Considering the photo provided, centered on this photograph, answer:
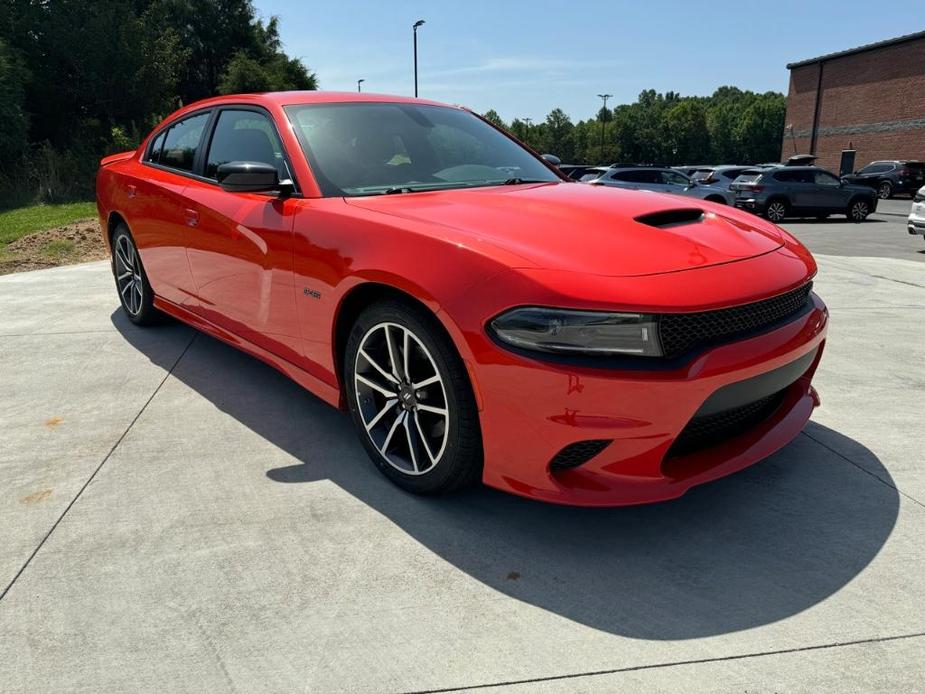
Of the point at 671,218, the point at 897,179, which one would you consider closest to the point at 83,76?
the point at 671,218

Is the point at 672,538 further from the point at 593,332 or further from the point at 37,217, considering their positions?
the point at 37,217

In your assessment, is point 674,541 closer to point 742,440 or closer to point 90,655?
point 742,440

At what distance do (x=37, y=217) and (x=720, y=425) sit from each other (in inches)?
521

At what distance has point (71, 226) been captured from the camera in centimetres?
1077

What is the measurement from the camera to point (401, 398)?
2.74m

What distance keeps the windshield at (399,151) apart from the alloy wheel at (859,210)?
17.3 meters

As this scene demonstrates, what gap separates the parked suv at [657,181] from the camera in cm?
1670

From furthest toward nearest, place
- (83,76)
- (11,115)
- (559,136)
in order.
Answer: (559,136) < (83,76) < (11,115)

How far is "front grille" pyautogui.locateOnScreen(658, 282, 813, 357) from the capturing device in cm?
220

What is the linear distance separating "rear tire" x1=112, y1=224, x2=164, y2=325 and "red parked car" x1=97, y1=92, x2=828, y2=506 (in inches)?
53.4

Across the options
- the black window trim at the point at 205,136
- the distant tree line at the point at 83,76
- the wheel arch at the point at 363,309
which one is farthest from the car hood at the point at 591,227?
the distant tree line at the point at 83,76

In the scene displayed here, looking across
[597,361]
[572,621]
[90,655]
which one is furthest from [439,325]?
[90,655]

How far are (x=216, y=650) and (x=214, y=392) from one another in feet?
7.29

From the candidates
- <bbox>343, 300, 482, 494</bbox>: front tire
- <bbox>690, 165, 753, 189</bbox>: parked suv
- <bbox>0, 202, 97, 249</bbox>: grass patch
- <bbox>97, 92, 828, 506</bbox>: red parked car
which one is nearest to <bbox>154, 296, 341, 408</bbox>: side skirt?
<bbox>97, 92, 828, 506</bbox>: red parked car
